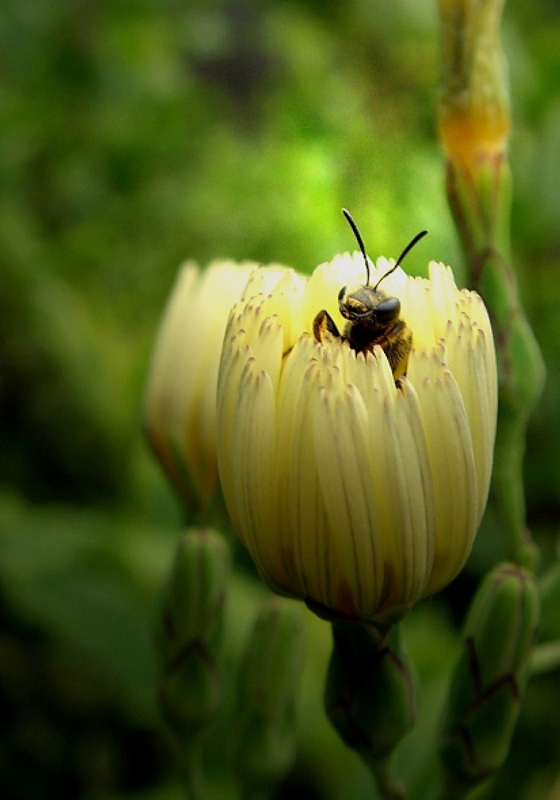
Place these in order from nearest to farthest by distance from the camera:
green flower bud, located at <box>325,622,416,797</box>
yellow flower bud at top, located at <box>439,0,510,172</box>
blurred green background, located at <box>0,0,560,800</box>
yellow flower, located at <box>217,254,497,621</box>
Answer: yellow flower, located at <box>217,254,497,621</box>, green flower bud, located at <box>325,622,416,797</box>, yellow flower bud at top, located at <box>439,0,510,172</box>, blurred green background, located at <box>0,0,560,800</box>

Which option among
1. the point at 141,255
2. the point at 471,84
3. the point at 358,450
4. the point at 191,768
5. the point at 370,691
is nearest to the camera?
the point at 358,450

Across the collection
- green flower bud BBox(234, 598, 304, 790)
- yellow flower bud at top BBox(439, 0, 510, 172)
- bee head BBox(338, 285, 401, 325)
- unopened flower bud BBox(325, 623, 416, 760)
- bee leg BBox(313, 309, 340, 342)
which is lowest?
green flower bud BBox(234, 598, 304, 790)

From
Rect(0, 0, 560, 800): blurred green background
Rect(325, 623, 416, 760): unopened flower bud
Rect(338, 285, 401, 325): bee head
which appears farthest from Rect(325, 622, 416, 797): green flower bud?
Rect(0, 0, 560, 800): blurred green background

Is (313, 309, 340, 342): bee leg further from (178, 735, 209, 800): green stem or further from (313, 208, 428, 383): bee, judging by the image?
(178, 735, 209, 800): green stem

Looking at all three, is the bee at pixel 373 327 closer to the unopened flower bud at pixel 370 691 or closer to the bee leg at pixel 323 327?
the bee leg at pixel 323 327

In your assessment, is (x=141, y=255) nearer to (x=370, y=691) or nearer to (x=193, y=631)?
(x=193, y=631)

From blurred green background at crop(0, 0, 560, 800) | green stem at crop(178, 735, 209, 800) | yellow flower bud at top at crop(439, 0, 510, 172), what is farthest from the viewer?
blurred green background at crop(0, 0, 560, 800)

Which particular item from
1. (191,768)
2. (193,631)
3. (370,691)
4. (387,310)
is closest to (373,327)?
(387,310)
